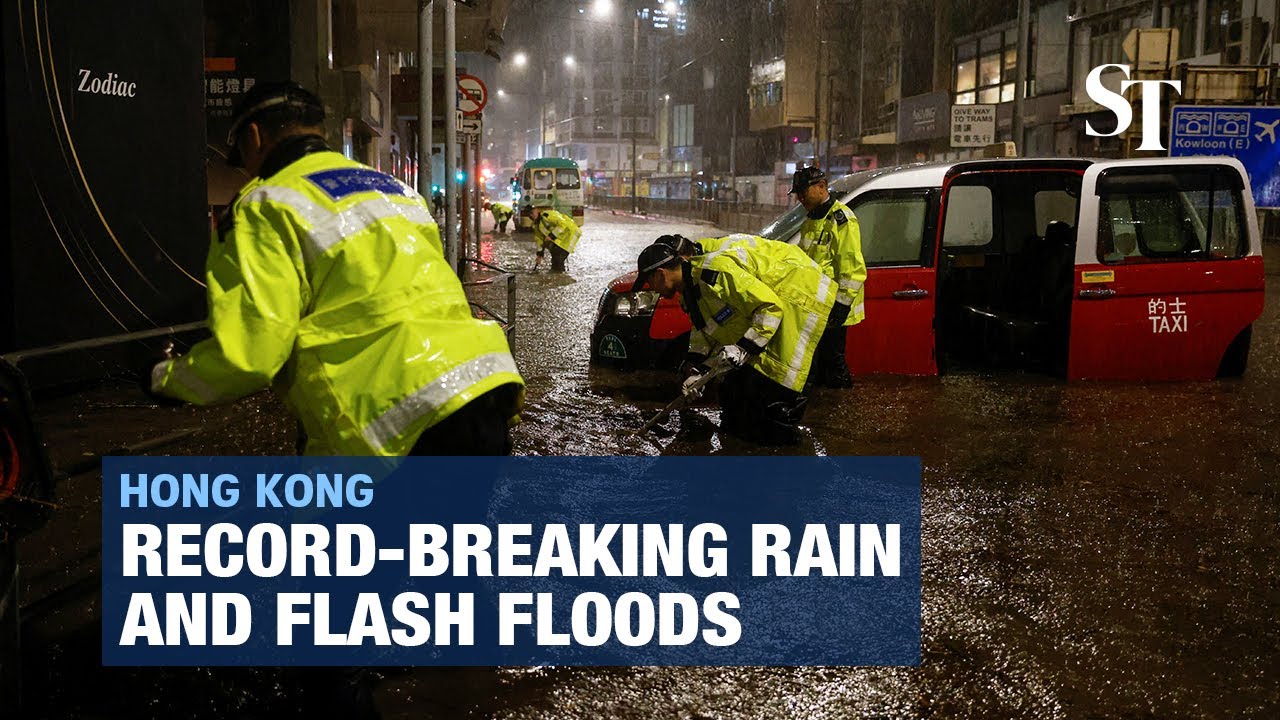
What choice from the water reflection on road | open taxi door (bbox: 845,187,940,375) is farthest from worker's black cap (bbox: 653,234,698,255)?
open taxi door (bbox: 845,187,940,375)

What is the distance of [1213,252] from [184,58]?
783cm

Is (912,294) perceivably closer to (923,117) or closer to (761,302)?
(761,302)

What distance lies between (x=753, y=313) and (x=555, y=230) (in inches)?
562

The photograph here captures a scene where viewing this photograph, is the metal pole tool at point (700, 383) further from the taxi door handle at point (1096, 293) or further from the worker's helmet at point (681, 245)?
the taxi door handle at point (1096, 293)

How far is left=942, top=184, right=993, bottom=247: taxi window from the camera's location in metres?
10.0

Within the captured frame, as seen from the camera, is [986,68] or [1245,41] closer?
[1245,41]

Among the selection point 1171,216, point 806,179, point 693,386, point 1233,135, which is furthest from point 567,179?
point 693,386

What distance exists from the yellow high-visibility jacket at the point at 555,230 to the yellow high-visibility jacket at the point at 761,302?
13.8 metres

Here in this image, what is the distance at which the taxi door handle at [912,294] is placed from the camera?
29.0 ft

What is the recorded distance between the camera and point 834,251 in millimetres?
8234

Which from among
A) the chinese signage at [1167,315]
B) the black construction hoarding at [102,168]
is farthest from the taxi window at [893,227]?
the black construction hoarding at [102,168]

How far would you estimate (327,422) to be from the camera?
9.59ft

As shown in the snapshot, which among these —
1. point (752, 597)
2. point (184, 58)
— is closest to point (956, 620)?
point (752, 597)

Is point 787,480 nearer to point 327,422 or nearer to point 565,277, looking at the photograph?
point 327,422
